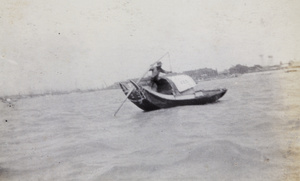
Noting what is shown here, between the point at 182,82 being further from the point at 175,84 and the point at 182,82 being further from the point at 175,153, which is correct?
the point at 175,153

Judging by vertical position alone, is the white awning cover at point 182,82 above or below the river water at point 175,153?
below

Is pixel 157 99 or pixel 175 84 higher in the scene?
pixel 175 84

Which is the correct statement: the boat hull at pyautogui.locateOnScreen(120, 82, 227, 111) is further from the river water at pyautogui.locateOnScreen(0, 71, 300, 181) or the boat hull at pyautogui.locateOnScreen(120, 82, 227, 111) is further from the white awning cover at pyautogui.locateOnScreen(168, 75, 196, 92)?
the river water at pyautogui.locateOnScreen(0, 71, 300, 181)

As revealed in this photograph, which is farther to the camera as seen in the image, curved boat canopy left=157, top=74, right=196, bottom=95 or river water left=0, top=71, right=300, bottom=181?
curved boat canopy left=157, top=74, right=196, bottom=95

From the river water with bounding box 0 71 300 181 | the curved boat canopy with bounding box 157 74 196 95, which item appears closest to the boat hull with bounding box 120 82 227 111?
the curved boat canopy with bounding box 157 74 196 95

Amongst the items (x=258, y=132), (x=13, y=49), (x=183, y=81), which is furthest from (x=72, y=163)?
(x=183, y=81)

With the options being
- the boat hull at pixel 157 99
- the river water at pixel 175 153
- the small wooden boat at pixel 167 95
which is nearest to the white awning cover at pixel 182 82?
the small wooden boat at pixel 167 95

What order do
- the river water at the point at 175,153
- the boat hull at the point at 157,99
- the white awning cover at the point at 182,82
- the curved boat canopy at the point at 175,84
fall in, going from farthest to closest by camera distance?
1. the white awning cover at the point at 182,82
2. the curved boat canopy at the point at 175,84
3. the boat hull at the point at 157,99
4. the river water at the point at 175,153

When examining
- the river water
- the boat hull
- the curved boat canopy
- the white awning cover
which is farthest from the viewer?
the white awning cover

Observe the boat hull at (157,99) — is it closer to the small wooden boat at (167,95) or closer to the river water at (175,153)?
the small wooden boat at (167,95)

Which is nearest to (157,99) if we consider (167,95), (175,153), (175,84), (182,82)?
(167,95)
